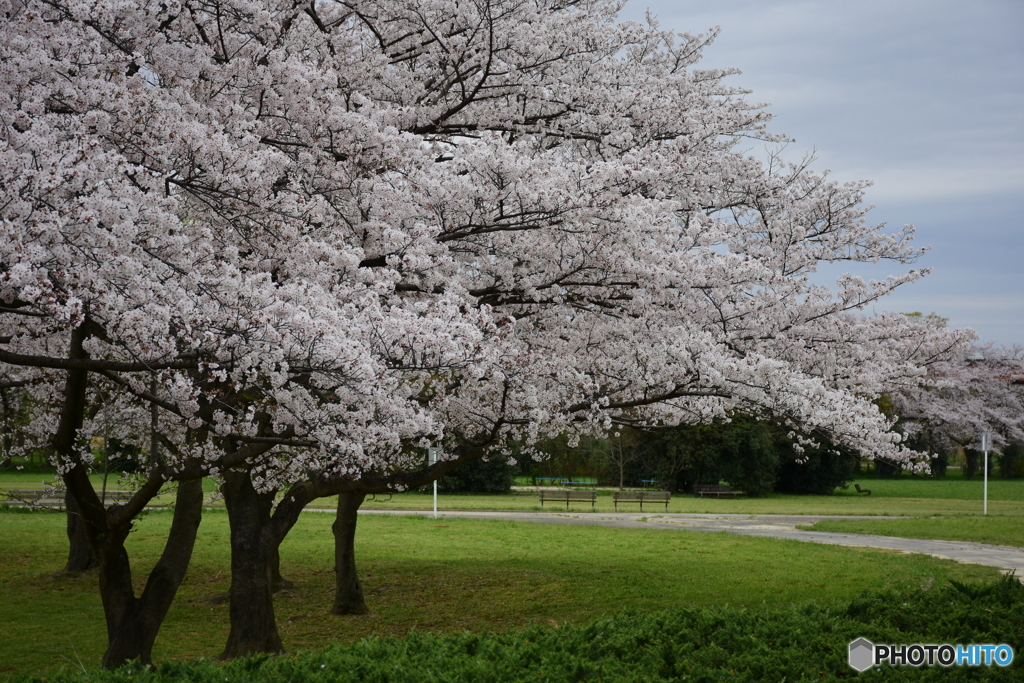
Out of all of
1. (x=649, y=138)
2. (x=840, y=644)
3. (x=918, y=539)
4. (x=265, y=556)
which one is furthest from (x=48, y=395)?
(x=918, y=539)

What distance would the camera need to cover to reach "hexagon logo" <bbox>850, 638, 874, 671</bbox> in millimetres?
5801

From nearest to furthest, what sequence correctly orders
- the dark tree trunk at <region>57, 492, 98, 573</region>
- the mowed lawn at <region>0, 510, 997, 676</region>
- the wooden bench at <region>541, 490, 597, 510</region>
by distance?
the mowed lawn at <region>0, 510, 997, 676</region>
the dark tree trunk at <region>57, 492, 98, 573</region>
the wooden bench at <region>541, 490, 597, 510</region>

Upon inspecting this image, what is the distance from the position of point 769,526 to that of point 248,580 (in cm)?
1699

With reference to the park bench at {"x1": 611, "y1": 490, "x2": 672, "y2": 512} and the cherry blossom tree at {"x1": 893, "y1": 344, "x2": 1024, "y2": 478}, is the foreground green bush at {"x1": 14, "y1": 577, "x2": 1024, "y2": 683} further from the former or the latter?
the cherry blossom tree at {"x1": 893, "y1": 344, "x2": 1024, "y2": 478}

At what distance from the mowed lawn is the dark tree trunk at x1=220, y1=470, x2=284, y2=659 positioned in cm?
99

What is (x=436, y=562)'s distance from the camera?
17.0 metres

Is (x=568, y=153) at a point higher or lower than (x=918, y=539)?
higher

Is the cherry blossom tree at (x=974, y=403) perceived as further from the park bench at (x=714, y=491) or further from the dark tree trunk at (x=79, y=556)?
the dark tree trunk at (x=79, y=556)

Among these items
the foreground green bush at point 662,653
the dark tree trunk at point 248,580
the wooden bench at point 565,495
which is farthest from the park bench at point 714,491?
the foreground green bush at point 662,653

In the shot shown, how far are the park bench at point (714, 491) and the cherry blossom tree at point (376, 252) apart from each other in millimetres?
26688

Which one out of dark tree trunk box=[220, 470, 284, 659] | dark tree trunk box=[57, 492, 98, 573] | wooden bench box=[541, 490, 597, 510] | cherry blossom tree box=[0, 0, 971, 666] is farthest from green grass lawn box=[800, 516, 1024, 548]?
dark tree trunk box=[57, 492, 98, 573]

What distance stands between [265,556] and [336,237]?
12.5 ft

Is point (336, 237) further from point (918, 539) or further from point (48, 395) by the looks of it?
point (918, 539)

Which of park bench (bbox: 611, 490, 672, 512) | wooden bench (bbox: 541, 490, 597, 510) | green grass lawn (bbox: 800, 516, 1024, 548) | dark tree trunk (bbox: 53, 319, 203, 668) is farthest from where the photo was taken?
wooden bench (bbox: 541, 490, 597, 510)
